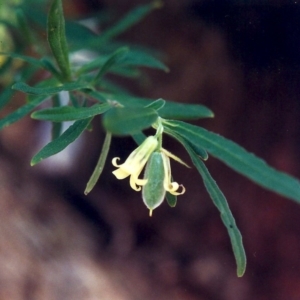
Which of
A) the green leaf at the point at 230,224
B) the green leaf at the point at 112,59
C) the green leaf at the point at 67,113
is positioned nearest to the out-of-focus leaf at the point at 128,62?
the green leaf at the point at 112,59

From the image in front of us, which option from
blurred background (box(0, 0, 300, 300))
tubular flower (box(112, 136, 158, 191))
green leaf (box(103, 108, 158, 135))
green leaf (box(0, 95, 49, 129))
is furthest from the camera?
blurred background (box(0, 0, 300, 300))

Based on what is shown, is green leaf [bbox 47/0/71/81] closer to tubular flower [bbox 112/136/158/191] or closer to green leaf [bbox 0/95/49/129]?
green leaf [bbox 0/95/49/129]

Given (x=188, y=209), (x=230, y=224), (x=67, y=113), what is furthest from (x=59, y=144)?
(x=188, y=209)

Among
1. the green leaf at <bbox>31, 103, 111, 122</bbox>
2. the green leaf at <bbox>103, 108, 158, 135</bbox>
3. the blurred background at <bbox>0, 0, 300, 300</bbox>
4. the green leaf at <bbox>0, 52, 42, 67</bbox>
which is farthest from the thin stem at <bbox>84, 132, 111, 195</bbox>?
the blurred background at <bbox>0, 0, 300, 300</bbox>

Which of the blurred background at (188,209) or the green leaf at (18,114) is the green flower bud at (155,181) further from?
the blurred background at (188,209)

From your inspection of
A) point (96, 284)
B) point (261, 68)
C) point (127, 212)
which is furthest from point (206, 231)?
point (261, 68)
